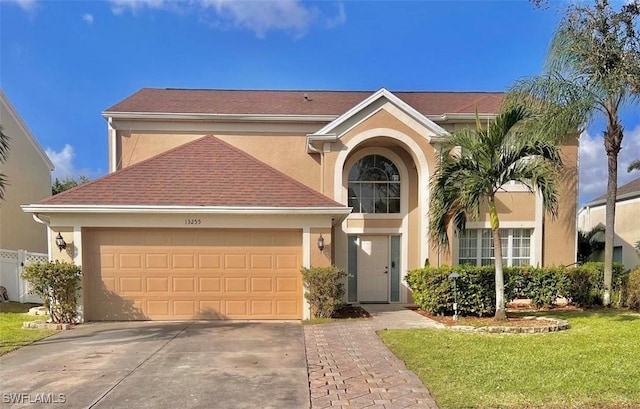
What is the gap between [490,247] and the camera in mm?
14031

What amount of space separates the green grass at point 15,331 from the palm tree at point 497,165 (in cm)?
971

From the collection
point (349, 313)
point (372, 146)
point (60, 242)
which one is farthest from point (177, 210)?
point (372, 146)

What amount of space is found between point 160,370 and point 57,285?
5.32 metres

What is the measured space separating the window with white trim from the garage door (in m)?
6.56

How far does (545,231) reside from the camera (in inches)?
551

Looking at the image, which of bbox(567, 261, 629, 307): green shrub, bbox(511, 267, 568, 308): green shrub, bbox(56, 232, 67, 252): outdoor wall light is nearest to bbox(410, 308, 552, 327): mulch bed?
bbox(511, 267, 568, 308): green shrub

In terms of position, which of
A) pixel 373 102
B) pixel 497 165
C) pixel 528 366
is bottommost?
pixel 528 366

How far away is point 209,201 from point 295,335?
4219 mm

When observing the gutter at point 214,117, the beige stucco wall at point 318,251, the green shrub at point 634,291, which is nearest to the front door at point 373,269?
the beige stucco wall at point 318,251

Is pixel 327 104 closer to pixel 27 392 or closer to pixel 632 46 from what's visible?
pixel 632 46

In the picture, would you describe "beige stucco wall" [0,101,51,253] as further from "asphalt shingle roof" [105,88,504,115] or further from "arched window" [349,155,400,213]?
"arched window" [349,155,400,213]

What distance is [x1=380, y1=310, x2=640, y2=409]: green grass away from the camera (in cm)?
483

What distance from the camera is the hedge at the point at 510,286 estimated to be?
1061 cm

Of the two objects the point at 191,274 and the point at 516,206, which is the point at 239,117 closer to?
the point at 191,274
